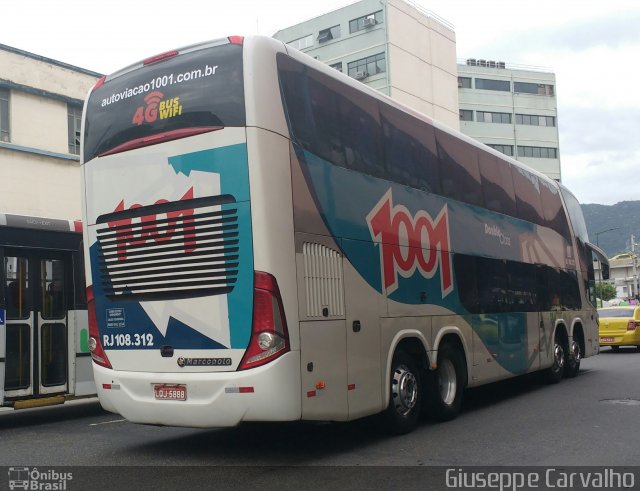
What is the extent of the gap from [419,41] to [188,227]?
5858 centimetres

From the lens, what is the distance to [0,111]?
2153cm

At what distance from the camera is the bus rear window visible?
23.7 ft

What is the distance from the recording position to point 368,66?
6131cm

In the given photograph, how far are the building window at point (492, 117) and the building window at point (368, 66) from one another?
21.4 m

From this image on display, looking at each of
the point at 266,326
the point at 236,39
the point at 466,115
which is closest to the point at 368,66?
the point at 466,115

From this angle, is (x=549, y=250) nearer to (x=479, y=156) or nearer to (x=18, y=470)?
(x=479, y=156)

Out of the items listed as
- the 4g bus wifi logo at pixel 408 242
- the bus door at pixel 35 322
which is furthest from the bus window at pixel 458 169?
the bus door at pixel 35 322

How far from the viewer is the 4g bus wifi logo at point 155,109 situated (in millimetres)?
A: 7551

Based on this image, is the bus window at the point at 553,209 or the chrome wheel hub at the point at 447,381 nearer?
the chrome wheel hub at the point at 447,381

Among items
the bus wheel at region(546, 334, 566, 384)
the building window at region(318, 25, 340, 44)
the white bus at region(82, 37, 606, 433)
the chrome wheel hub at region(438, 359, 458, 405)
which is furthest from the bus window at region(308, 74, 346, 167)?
the building window at region(318, 25, 340, 44)

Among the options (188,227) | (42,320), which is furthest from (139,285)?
(42,320)

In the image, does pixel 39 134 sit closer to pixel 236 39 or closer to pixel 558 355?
pixel 558 355

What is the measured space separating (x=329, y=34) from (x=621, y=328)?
156 feet

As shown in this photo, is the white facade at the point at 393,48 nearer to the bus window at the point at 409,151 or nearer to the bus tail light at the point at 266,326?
the bus window at the point at 409,151
